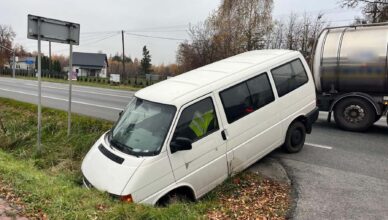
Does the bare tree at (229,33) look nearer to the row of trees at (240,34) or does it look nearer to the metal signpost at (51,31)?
the row of trees at (240,34)

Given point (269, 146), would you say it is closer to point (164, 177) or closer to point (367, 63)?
point (164, 177)

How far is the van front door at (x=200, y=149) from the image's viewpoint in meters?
5.26

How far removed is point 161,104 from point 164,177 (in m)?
1.12

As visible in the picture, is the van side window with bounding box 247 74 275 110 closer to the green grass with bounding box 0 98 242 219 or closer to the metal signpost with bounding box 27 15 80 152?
the green grass with bounding box 0 98 242 219

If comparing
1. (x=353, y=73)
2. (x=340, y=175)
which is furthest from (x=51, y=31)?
(x=353, y=73)

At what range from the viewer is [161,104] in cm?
557

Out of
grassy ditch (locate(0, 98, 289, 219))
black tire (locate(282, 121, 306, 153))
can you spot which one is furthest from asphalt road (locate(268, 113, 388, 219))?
grassy ditch (locate(0, 98, 289, 219))

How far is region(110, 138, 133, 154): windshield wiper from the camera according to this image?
17.3 feet

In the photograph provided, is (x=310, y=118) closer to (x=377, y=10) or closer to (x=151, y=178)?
(x=151, y=178)

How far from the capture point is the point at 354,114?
9.91m

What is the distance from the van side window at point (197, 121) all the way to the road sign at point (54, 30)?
4201 millimetres

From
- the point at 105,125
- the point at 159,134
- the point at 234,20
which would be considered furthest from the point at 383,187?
the point at 234,20

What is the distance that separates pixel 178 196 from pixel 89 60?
92.2 meters

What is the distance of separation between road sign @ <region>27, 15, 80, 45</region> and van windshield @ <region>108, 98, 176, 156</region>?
127 inches
